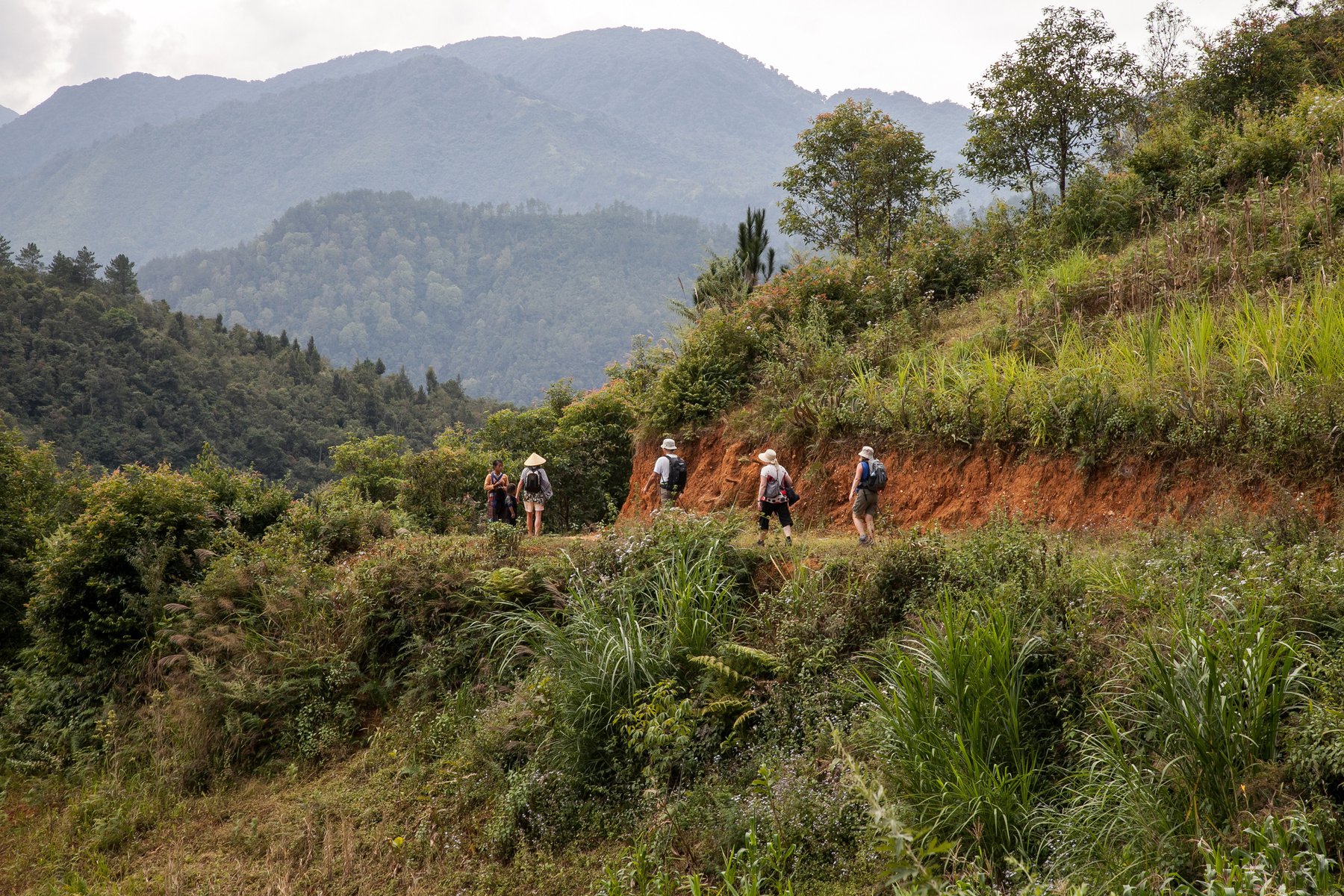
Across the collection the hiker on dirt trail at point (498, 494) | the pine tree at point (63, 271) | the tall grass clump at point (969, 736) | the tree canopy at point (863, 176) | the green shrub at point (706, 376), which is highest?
the pine tree at point (63, 271)

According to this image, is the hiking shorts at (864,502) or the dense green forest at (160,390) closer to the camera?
the hiking shorts at (864,502)

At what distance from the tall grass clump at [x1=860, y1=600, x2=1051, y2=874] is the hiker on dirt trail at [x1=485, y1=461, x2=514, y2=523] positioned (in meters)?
9.44

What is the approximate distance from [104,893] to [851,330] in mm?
13787

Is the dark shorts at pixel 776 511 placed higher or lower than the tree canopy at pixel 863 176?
lower

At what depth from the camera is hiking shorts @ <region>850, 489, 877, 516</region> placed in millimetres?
10586

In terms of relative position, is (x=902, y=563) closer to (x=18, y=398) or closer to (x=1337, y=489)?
(x=1337, y=489)

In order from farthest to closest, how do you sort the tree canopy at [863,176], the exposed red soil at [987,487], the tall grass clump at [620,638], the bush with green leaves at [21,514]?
1. the tree canopy at [863,176]
2. the bush with green leaves at [21,514]
3. the exposed red soil at [987,487]
4. the tall grass clump at [620,638]

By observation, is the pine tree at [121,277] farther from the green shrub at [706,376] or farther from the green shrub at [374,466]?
the green shrub at [706,376]

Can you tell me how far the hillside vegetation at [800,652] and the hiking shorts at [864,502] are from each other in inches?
43.4

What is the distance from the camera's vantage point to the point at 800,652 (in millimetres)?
7500

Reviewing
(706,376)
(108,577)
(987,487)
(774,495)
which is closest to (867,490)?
(774,495)

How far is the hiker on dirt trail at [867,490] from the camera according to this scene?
10.5 meters

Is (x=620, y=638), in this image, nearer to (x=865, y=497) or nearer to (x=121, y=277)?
(x=865, y=497)

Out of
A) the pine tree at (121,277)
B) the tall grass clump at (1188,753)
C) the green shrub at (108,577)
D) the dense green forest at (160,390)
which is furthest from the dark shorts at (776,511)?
the pine tree at (121,277)
